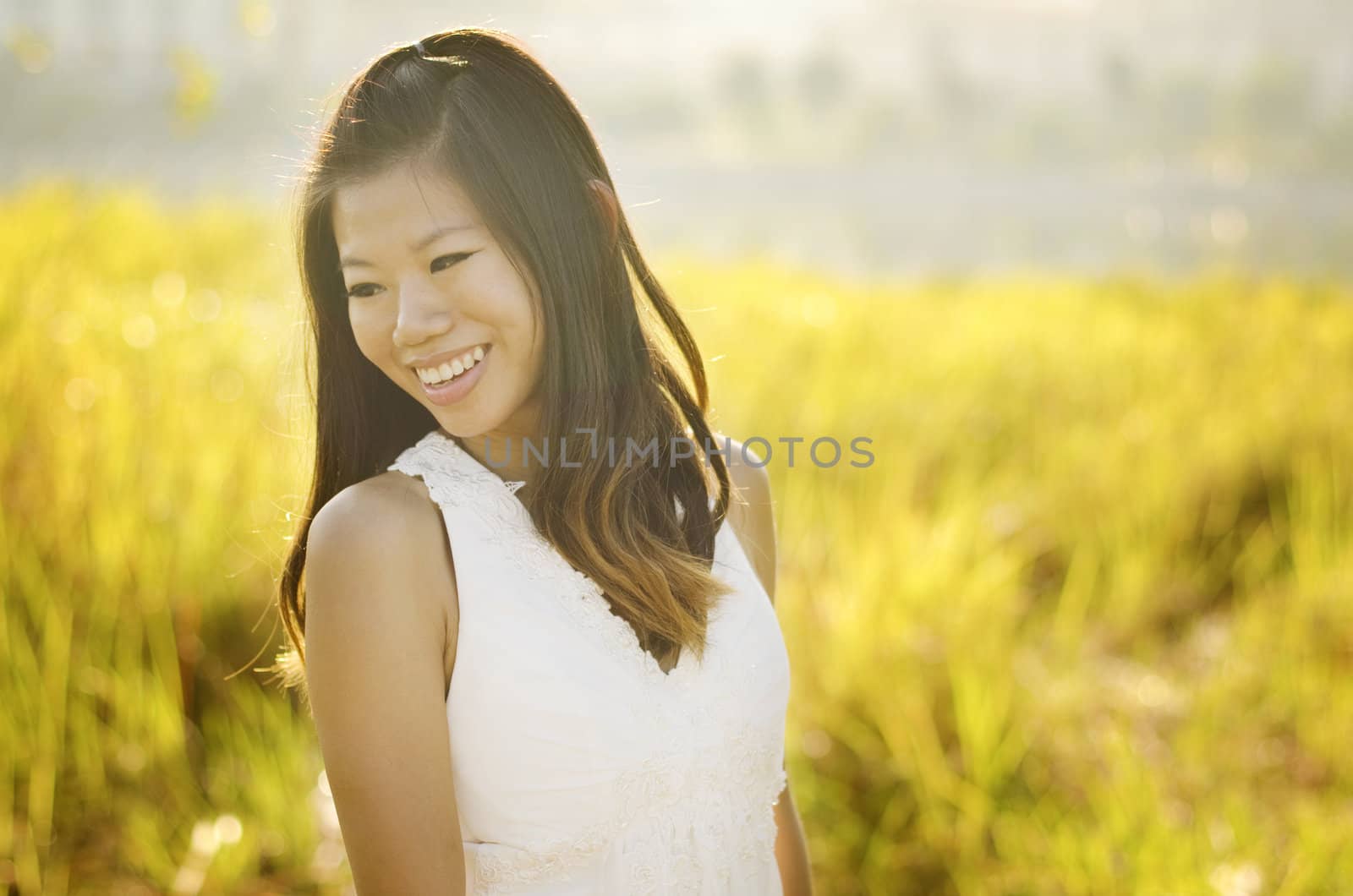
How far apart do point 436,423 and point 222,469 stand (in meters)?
1.89

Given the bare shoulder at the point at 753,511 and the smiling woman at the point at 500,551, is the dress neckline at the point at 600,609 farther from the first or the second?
the bare shoulder at the point at 753,511

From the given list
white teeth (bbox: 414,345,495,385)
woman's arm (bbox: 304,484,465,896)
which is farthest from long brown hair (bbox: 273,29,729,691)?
woman's arm (bbox: 304,484,465,896)

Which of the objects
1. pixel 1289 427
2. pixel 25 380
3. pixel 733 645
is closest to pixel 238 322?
pixel 25 380

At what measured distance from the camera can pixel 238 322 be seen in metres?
4.68

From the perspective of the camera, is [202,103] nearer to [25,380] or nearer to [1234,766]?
[25,380]

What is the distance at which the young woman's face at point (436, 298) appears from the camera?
128cm

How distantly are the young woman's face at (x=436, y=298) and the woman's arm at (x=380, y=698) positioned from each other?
188 millimetres

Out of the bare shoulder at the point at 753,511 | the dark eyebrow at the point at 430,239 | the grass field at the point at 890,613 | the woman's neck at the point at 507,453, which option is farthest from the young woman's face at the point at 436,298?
the bare shoulder at the point at 753,511

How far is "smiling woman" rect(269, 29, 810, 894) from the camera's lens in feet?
3.92

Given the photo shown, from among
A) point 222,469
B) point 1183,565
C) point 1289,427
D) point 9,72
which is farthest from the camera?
point 9,72

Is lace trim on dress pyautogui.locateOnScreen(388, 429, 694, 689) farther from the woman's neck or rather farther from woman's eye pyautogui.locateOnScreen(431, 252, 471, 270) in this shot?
woman's eye pyautogui.locateOnScreen(431, 252, 471, 270)

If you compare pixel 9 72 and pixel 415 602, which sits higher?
pixel 9 72

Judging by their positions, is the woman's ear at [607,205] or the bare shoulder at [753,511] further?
the bare shoulder at [753,511]

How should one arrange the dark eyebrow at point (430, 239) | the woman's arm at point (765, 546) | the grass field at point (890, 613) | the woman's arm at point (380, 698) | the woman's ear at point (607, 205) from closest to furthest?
the woman's arm at point (380, 698), the dark eyebrow at point (430, 239), the woman's ear at point (607, 205), the woman's arm at point (765, 546), the grass field at point (890, 613)
